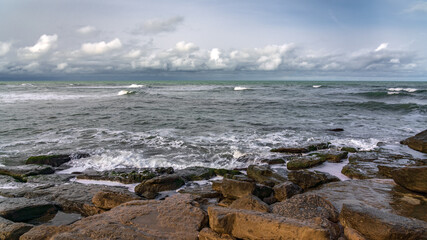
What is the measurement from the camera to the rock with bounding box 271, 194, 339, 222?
4180 millimetres

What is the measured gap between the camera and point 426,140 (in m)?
9.52

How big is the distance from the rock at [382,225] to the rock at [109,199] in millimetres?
3737

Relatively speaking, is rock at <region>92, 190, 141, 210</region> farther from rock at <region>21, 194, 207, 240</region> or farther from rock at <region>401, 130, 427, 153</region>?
rock at <region>401, 130, 427, 153</region>

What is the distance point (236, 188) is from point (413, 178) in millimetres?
3571

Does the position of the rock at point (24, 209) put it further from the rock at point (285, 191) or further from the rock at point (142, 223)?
the rock at point (285, 191)

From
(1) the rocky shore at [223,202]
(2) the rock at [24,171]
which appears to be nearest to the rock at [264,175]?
(1) the rocky shore at [223,202]

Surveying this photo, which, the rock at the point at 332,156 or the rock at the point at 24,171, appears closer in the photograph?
the rock at the point at 24,171

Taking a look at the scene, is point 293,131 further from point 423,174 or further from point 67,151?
point 67,151

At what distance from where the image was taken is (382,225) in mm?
3430

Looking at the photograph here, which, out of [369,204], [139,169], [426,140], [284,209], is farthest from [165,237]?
[426,140]

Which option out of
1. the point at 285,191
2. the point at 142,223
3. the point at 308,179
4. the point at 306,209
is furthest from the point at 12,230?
the point at 308,179

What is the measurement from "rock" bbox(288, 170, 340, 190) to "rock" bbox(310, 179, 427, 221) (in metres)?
0.17

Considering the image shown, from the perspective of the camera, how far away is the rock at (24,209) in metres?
4.64

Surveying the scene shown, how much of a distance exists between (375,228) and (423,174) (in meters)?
2.76
